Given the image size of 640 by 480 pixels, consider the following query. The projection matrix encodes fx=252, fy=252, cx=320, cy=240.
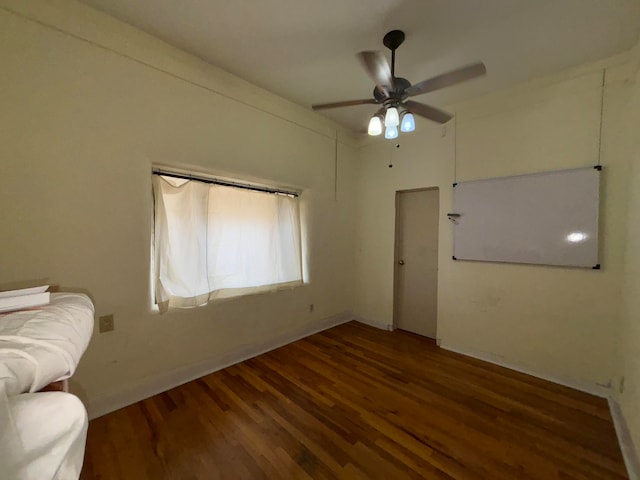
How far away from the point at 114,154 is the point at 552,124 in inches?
151

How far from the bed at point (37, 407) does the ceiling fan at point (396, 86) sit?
1.92 m

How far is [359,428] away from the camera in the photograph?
180cm

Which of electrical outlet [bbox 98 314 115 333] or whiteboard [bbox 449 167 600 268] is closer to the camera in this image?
electrical outlet [bbox 98 314 115 333]

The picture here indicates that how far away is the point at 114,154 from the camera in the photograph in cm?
192

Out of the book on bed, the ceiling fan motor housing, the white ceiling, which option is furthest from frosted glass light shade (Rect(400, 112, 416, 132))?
the book on bed

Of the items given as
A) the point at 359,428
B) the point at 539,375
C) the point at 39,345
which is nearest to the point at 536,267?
the point at 539,375

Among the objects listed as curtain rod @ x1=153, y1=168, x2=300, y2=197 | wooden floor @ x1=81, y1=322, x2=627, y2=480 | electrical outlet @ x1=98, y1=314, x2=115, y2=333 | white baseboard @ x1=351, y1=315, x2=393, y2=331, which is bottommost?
wooden floor @ x1=81, y1=322, x2=627, y2=480

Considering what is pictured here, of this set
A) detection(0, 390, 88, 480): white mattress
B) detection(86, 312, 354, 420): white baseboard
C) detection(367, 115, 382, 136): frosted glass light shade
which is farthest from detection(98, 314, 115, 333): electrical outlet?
detection(367, 115, 382, 136): frosted glass light shade

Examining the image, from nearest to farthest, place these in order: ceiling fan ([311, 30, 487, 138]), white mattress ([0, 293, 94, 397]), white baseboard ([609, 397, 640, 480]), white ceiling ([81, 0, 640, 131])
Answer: white mattress ([0, 293, 94, 397])
white baseboard ([609, 397, 640, 480])
ceiling fan ([311, 30, 487, 138])
white ceiling ([81, 0, 640, 131])

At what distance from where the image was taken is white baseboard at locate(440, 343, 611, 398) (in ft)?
7.22

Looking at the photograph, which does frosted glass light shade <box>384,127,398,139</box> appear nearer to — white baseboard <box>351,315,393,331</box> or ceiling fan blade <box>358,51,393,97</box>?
ceiling fan blade <box>358,51,393,97</box>

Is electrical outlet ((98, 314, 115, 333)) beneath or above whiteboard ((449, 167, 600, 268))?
beneath

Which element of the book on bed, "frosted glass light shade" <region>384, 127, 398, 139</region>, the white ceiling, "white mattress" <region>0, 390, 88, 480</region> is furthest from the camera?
"frosted glass light shade" <region>384, 127, 398, 139</region>

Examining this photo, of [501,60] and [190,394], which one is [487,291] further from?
[190,394]
